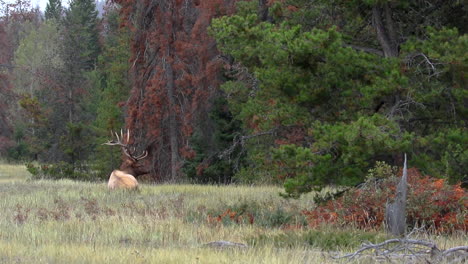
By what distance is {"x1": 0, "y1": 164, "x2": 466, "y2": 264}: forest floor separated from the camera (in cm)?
744

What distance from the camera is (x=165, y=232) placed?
31.7 feet

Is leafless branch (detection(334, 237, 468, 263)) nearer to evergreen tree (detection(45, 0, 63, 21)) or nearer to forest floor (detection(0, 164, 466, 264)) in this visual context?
forest floor (detection(0, 164, 466, 264))

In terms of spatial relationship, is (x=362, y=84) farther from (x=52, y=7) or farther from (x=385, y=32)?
(x=52, y=7)

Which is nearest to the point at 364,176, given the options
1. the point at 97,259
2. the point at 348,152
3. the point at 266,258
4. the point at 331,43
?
the point at 348,152

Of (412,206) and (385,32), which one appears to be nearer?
(412,206)

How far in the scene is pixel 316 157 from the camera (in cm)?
Result: 1152

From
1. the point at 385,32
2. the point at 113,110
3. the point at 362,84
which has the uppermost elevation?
the point at 385,32

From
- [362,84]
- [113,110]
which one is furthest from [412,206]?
[113,110]

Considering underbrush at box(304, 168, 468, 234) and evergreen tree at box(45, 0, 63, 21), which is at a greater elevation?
evergreen tree at box(45, 0, 63, 21)

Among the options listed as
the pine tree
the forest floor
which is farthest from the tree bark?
the forest floor

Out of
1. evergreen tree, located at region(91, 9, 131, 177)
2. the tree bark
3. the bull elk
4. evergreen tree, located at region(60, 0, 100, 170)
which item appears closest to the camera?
the tree bark

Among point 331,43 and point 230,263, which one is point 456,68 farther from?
point 230,263

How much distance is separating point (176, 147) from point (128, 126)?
203 cm

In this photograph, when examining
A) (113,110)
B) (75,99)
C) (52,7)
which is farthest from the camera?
(52,7)
